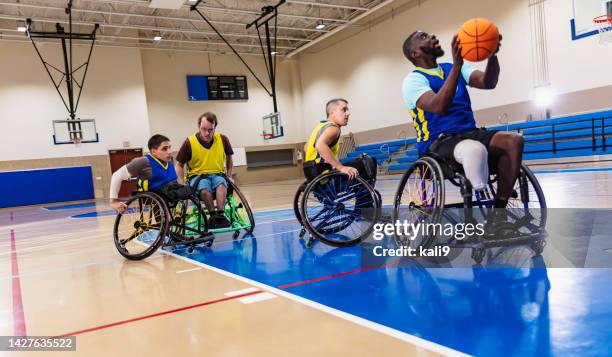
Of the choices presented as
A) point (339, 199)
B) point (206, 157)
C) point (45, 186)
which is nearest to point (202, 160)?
point (206, 157)

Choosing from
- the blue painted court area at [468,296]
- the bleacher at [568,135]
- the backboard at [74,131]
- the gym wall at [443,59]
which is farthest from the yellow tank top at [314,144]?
the backboard at [74,131]

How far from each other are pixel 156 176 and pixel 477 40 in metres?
2.48

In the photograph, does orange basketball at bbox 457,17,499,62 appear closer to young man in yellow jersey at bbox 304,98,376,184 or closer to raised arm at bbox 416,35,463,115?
raised arm at bbox 416,35,463,115

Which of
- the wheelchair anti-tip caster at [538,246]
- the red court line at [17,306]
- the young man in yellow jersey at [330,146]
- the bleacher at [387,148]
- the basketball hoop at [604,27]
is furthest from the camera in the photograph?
the bleacher at [387,148]

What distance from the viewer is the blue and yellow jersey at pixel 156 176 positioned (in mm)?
3609

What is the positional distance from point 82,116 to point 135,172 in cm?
1322

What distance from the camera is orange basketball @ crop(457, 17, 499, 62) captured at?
7.66 ft

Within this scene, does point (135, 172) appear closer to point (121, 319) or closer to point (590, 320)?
point (121, 319)

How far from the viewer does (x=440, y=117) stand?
99.8 inches

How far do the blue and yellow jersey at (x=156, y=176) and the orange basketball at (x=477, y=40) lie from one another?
2.37 metres

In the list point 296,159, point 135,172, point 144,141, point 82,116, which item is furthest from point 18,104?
point 135,172

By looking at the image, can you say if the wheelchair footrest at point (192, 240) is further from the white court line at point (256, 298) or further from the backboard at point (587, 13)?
the backboard at point (587, 13)

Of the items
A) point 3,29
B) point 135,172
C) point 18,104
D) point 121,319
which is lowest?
point 121,319

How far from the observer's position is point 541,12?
1094 cm
